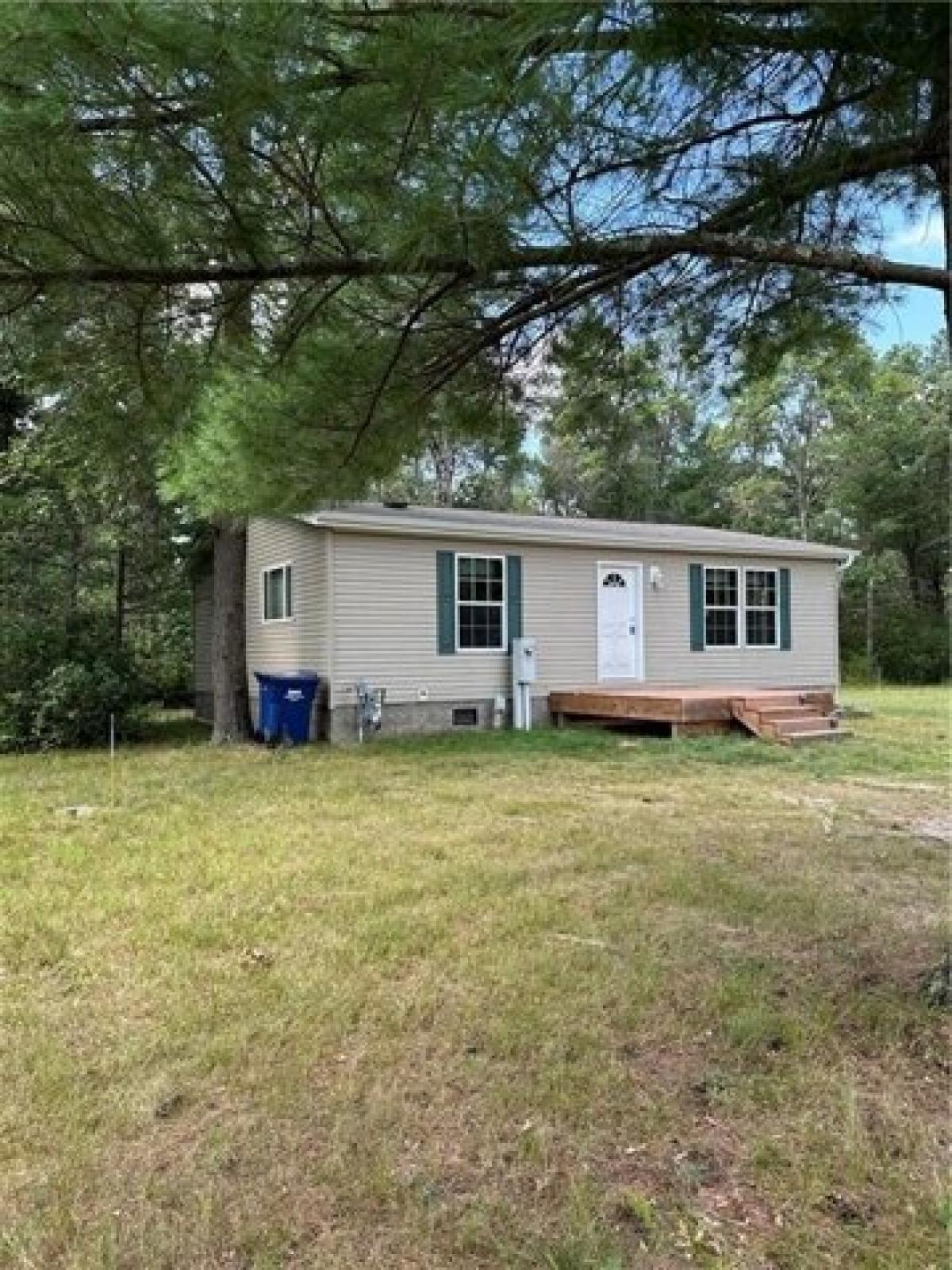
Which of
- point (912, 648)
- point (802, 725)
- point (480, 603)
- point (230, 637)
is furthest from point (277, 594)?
point (912, 648)

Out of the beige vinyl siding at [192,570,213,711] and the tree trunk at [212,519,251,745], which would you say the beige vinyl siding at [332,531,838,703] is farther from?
the beige vinyl siding at [192,570,213,711]

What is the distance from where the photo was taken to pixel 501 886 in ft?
14.3

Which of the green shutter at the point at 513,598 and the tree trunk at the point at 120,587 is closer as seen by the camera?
the green shutter at the point at 513,598

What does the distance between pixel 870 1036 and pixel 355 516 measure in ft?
25.8

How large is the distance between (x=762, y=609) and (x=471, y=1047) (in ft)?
36.6

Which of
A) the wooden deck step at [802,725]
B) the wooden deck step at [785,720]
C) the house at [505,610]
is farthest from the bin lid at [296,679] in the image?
the wooden deck step at [802,725]

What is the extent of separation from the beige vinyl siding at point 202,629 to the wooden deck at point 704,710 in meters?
5.08

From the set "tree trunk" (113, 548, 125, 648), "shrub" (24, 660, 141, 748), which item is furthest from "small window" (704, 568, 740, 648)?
"tree trunk" (113, 548, 125, 648)

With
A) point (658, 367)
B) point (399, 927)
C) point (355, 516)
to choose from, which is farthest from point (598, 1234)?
point (355, 516)

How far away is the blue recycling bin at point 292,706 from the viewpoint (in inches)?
384

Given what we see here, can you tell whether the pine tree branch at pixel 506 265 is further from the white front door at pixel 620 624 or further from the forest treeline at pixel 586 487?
the white front door at pixel 620 624

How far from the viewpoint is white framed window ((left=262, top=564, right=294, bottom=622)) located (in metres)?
11.0

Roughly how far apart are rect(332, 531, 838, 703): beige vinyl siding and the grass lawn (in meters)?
4.50

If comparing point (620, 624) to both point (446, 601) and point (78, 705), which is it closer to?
point (446, 601)
